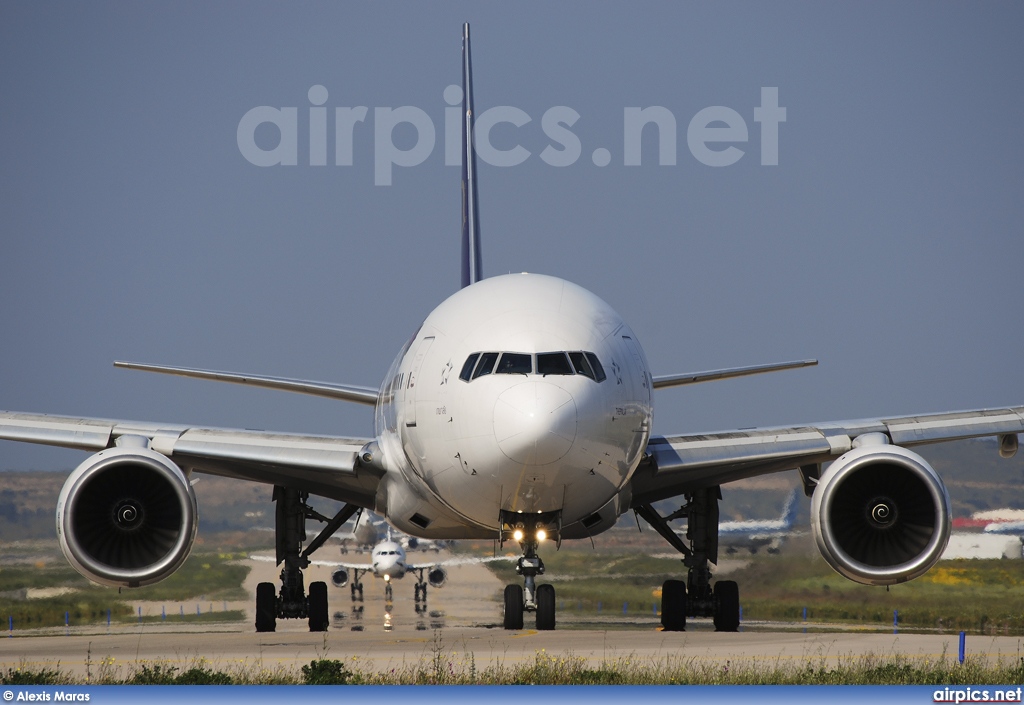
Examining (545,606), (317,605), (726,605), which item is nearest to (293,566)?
(317,605)

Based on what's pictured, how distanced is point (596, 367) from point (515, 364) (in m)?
0.76

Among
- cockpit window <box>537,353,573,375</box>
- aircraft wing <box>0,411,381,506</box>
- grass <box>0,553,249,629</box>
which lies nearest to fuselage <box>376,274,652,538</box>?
cockpit window <box>537,353,573,375</box>

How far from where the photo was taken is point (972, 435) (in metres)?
16.8

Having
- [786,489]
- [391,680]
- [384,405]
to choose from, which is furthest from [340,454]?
[786,489]

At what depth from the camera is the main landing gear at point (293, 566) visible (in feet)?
62.3

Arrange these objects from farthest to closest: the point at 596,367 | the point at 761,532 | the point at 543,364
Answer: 1. the point at 761,532
2. the point at 596,367
3. the point at 543,364

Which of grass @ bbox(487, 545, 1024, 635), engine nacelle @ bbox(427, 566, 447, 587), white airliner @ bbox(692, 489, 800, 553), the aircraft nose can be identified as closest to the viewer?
the aircraft nose

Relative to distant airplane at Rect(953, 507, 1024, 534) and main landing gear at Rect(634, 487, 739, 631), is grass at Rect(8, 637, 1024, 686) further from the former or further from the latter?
distant airplane at Rect(953, 507, 1024, 534)

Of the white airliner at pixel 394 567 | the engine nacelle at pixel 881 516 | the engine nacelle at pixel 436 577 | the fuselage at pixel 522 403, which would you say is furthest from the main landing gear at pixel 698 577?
the engine nacelle at pixel 436 577

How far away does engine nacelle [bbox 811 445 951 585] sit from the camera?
48.8 ft

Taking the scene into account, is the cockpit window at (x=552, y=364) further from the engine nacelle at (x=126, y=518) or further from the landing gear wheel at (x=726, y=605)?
the landing gear wheel at (x=726, y=605)

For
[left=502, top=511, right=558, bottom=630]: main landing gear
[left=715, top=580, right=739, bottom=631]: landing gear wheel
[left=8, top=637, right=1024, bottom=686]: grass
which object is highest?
[left=502, top=511, right=558, bottom=630]: main landing gear

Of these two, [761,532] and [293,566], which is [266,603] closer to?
[293,566]

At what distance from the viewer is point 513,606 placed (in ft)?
50.8
